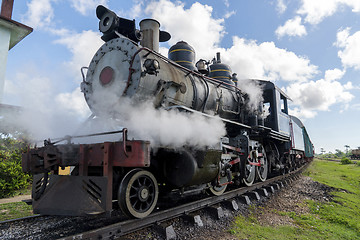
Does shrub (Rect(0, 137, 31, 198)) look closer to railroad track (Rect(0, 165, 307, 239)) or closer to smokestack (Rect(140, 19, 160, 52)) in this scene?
railroad track (Rect(0, 165, 307, 239))

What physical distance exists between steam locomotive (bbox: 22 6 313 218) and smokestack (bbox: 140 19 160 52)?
0.02 metres

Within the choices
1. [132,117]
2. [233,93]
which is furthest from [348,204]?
[132,117]

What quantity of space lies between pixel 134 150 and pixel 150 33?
9.56ft

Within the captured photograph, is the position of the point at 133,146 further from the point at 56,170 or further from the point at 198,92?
the point at 198,92

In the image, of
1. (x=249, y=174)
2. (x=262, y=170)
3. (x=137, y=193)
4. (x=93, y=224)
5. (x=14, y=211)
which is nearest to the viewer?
(x=137, y=193)

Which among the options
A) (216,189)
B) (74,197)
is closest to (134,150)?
(74,197)

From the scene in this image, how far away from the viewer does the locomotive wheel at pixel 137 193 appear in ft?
10.2

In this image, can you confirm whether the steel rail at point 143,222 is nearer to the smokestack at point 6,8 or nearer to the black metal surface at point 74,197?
the black metal surface at point 74,197

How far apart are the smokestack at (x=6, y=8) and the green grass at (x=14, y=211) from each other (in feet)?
15.7

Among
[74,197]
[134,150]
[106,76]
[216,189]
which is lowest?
[216,189]

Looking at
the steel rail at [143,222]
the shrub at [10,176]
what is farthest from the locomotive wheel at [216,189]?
the shrub at [10,176]

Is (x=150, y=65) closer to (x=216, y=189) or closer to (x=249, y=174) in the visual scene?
(x=216, y=189)

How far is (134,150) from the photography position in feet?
9.82

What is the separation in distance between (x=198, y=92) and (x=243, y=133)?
2002 mm
